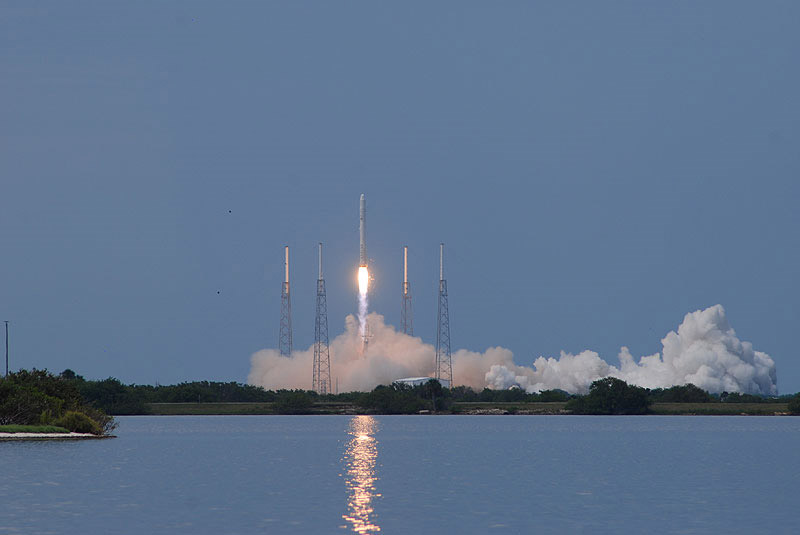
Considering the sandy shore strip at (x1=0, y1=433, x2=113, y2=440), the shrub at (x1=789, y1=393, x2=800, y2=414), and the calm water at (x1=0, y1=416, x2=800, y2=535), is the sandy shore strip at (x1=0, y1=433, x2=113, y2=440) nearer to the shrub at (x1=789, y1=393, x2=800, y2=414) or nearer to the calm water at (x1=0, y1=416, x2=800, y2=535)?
the calm water at (x1=0, y1=416, x2=800, y2=535)

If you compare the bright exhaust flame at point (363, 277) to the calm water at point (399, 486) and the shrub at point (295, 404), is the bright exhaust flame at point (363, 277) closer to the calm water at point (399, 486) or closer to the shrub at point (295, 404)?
the shrub at point (295, 404)

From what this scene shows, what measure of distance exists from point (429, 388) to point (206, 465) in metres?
118

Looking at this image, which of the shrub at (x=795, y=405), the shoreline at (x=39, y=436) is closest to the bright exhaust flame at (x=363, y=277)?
the shrub at (x=795, y=405)

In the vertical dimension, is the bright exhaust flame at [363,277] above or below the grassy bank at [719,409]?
above

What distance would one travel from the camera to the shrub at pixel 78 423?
10349cm

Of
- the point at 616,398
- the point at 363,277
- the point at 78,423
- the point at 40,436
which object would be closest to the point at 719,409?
the point at 616,398

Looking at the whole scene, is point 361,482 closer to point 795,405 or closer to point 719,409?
point 719,409

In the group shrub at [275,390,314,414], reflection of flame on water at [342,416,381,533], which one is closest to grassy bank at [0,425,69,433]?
reflection of flame on water at [342,416,381,533]

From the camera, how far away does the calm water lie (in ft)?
154

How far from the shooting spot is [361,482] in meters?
66.2

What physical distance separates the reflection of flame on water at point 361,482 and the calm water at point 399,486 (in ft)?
0.34

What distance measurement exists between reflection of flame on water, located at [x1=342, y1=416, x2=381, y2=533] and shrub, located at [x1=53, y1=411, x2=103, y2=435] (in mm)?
23275

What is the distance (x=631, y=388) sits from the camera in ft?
603

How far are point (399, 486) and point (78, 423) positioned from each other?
50100 millimetres
